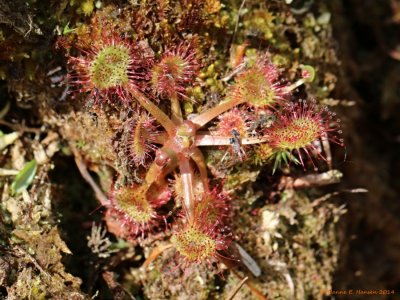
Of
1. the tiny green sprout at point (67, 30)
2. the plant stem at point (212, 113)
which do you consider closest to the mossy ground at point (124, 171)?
the tiny green sprout at point (67, 30)

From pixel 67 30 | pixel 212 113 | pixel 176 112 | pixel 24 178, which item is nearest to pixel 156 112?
pixel 176 112

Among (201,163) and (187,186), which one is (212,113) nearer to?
(201,163)

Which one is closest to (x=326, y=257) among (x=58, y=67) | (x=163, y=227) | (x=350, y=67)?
(x=163, y=227)

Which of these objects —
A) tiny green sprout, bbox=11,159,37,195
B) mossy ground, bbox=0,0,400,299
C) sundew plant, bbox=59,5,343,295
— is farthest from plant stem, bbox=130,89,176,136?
tiny green sprout, bbox=11,159,37,195

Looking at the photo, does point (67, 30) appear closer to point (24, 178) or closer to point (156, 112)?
point (156, 112)

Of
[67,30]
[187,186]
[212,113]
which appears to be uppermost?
[67,30]

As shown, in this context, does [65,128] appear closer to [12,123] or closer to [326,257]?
[12,123]

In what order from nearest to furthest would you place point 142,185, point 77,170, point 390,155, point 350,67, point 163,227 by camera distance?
point 142,185 < point 163,227 < point 77,170 < point 350,67 < point 390,155

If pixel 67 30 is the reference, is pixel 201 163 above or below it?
below

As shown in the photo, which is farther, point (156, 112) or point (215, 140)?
point (215, 140)
